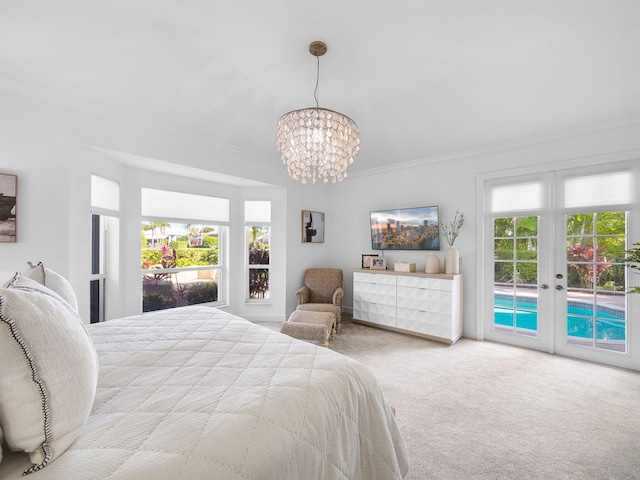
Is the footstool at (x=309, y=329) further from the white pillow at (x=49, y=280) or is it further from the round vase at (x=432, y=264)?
the white pillow at (x=49, y=280)

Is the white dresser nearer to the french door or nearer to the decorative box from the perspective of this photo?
the decorative box

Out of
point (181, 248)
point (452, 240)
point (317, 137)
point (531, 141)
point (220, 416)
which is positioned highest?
point (531, 141)

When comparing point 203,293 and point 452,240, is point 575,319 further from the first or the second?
point 203,293

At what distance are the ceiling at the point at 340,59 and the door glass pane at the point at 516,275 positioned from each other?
1190 millimetres

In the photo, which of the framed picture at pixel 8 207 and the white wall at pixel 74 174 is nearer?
the framed picture at pixel 8 207

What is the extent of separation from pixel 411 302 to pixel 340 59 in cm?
314

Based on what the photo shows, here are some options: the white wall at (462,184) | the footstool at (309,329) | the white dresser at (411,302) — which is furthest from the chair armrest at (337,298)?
the white wall at (462,184)

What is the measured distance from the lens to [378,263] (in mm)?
4891

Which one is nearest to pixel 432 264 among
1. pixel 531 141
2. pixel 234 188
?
pixel 531 141

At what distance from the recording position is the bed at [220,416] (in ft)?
2.69

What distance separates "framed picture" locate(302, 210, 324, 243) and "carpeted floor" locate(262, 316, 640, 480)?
7.01 ft

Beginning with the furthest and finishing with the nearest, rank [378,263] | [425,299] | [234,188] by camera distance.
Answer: [378,263] < [234,188] < [425,299]

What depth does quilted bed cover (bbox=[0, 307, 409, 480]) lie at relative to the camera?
836mm

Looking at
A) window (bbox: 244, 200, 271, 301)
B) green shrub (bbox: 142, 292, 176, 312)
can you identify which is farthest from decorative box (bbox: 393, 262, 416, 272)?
green shrub (bbox: 142, 292, 176, 312)
